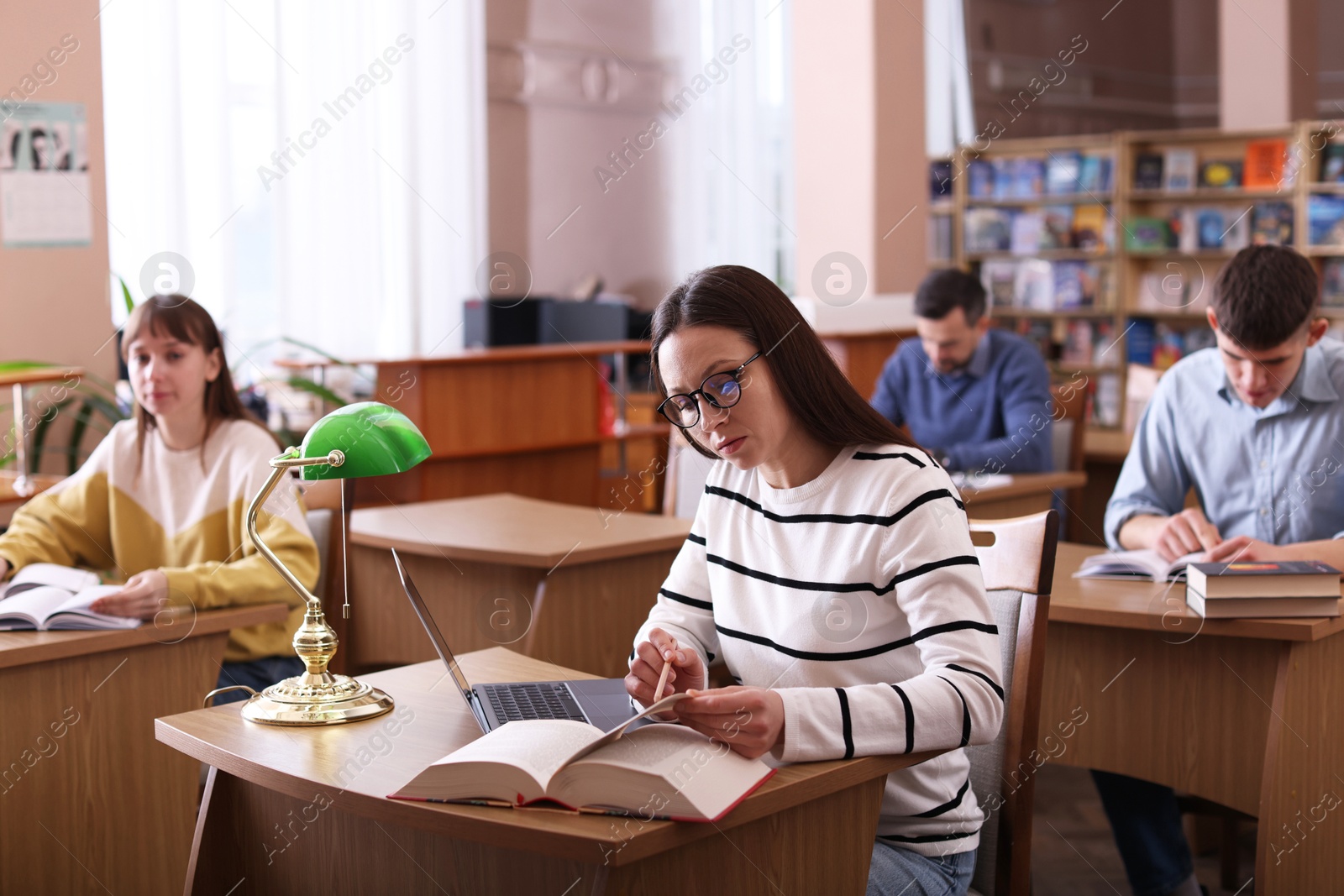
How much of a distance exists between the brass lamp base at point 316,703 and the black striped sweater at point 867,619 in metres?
0.36

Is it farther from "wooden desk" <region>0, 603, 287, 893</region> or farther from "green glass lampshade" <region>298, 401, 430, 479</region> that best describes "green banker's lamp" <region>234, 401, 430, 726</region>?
"wooden desk" <region>0, 603, 287, 893</region>

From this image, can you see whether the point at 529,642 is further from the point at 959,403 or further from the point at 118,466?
the point at 959,403

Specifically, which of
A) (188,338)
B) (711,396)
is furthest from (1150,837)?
(188,338)

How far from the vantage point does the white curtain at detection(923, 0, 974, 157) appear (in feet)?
33.0

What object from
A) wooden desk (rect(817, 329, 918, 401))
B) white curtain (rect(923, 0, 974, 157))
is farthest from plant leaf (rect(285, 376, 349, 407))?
white curtain (rect(923, 0, 974, 157))

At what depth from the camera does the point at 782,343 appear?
1595mm

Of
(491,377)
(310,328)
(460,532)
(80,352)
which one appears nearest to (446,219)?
(310,328)

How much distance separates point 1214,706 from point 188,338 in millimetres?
2061

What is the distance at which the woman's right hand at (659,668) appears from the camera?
5.14 feet

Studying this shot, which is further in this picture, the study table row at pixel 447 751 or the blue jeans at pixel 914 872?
the blue jeans at pixel 914 872

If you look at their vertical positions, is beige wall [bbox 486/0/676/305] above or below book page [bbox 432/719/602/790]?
above

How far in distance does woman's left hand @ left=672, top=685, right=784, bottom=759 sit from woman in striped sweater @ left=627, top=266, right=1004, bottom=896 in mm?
48

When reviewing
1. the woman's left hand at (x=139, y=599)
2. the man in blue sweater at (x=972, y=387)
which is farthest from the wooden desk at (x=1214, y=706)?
the man in blue sweater at (x=972, y=387)

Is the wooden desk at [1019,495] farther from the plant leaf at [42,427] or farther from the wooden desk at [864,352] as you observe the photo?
the plant leaf at [42,427]
